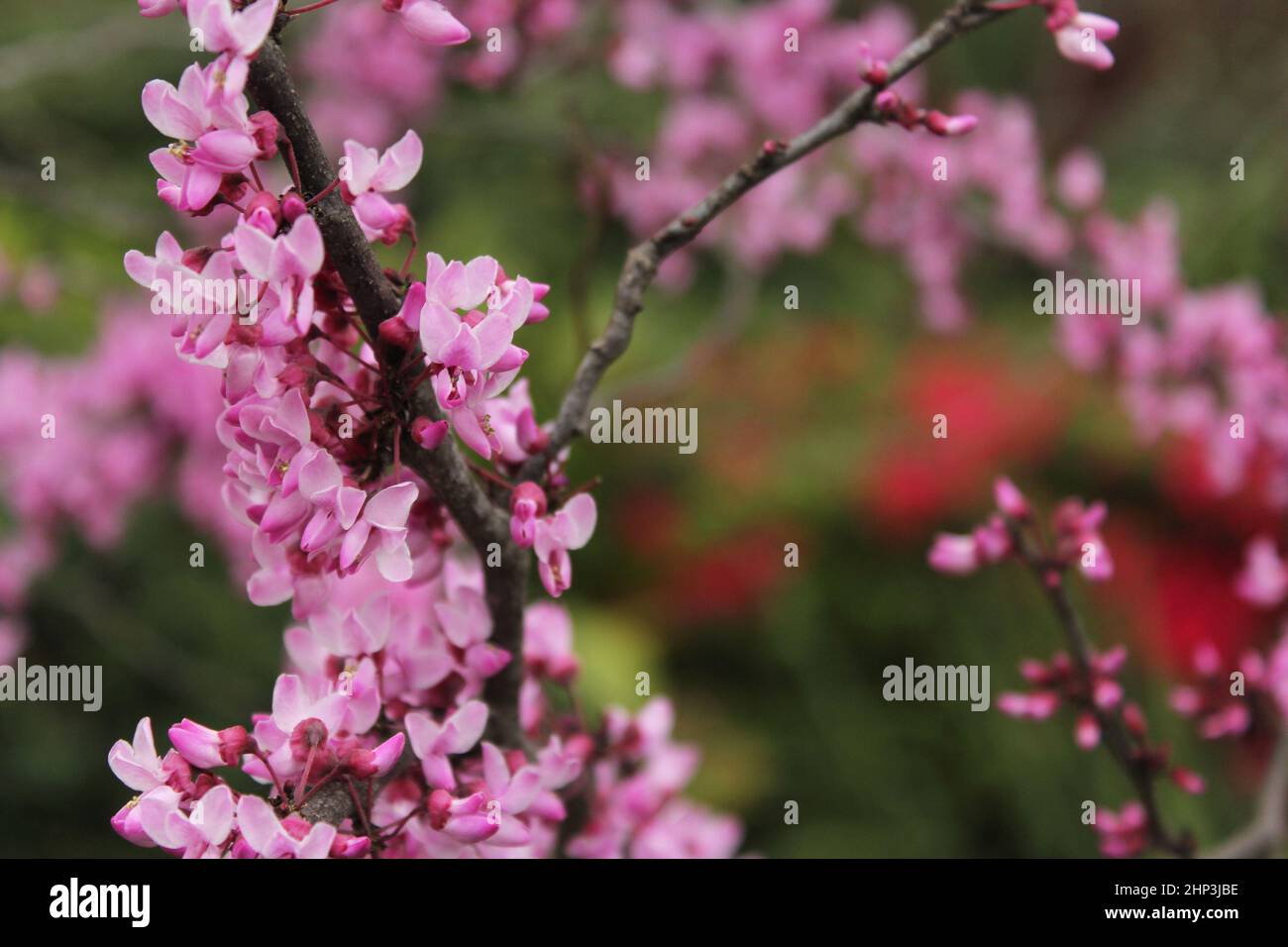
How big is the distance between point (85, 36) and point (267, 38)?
156cm

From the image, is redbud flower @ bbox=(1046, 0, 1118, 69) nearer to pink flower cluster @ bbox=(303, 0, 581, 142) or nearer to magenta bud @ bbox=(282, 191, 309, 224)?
magenta bud @ bbox=(282, 191, 309, 224)

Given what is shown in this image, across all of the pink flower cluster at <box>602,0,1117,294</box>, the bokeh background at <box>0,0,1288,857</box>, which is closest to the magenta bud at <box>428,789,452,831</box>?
the bokeh background at <box>0,0,1288,857</box>

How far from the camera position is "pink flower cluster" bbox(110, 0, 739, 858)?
0.51 metres

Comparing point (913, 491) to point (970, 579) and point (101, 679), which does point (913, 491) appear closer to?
point (970, 579)

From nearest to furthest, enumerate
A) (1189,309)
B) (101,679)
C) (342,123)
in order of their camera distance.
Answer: (1189,309) < (101,679) < (342,123)

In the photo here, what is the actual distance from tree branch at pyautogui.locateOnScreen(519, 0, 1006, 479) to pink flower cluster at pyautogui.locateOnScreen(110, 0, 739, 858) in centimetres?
2

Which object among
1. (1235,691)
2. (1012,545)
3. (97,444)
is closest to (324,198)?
(1012,545)

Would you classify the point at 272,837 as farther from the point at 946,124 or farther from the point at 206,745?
the point at 946,124

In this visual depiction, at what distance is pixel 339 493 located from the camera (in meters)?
0.53

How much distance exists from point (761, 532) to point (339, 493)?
75.5 inches

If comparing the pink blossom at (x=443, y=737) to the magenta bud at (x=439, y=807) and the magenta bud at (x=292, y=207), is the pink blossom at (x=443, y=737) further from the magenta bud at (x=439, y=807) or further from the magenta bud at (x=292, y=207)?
the magenta bud at (x=292, y=207)

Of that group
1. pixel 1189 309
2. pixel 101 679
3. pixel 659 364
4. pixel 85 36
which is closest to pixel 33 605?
pixel 101 679

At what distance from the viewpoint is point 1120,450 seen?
2.52m
